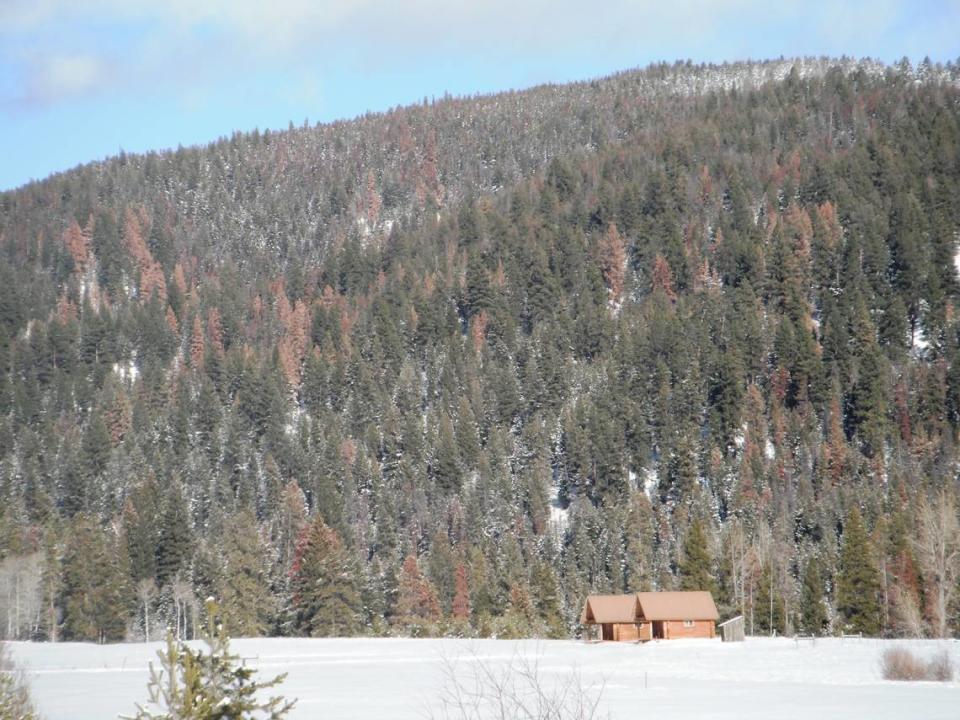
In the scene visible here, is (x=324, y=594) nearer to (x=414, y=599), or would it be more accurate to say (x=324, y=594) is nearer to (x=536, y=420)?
(x=414, y=599)

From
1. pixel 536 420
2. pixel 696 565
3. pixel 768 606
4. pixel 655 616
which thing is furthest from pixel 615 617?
pixel 536 420

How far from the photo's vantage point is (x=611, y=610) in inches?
2712

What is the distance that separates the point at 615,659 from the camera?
52.7 meters

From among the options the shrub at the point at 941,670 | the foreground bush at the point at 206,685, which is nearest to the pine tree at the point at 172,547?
the shrub at the point at 941,670

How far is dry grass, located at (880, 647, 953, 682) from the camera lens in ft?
125

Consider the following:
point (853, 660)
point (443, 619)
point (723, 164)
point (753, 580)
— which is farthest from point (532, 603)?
point (723, 164)

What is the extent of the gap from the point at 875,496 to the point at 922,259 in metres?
55.6

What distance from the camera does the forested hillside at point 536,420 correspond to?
287 feet

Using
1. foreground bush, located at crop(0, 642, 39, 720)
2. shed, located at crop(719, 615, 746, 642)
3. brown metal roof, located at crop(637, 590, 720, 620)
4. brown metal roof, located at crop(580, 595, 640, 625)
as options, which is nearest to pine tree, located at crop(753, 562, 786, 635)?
brown metal roof, located at crop(637, 590, 720, 620)

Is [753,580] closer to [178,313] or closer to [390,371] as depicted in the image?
[390,371]

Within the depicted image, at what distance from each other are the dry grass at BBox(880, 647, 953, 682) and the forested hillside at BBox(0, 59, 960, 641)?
2736 cm

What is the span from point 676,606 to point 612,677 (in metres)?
→ 25.5

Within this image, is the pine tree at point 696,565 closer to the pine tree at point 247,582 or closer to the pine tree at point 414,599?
the pine tree at point 414,599

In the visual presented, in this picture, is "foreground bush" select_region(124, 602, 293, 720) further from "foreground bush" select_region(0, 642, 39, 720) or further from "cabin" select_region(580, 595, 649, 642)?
"cabin" select_region(580, 595, 649, 642)
